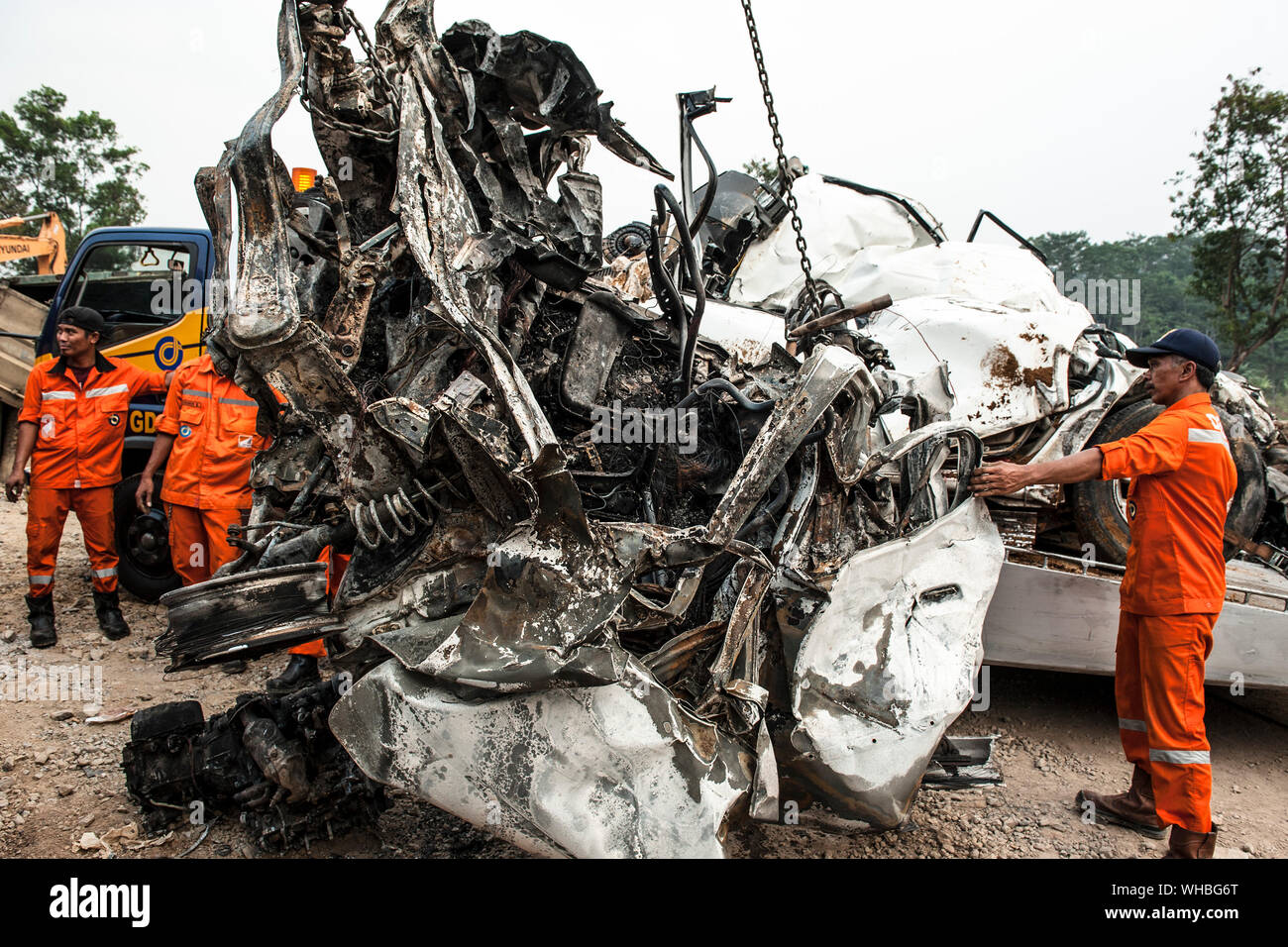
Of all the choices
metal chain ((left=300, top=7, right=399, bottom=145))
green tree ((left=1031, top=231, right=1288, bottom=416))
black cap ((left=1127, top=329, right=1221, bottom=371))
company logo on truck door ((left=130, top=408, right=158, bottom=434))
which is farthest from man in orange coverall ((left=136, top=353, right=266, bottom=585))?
green tree ((left=1031, top=231, right=1288, bottom=416))

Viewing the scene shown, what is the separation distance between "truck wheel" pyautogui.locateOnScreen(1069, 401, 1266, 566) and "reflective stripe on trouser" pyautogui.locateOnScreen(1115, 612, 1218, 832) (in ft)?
3.24

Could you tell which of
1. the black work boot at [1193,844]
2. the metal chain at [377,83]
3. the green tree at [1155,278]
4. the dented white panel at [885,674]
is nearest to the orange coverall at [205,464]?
the metal chain at [377,83]

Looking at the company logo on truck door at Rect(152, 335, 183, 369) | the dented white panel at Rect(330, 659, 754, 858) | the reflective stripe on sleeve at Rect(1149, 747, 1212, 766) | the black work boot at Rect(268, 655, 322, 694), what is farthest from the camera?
the company logo on truck door at Rect(152, 335, 183, 369)

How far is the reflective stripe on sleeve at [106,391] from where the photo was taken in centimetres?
450

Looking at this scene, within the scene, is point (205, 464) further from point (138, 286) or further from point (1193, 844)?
point (1193, 844)

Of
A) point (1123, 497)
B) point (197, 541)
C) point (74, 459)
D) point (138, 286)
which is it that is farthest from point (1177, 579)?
point (138, 286)

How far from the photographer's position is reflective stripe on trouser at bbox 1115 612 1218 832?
109 inches

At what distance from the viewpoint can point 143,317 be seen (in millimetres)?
4969

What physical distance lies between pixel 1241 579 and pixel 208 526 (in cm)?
526

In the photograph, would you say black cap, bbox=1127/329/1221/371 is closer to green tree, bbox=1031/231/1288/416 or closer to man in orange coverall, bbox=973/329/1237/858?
man in orange coverall, bbox=973/329/1237/858

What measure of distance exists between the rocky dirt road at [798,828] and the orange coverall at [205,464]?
64 cm

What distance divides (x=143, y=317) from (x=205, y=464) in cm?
142
